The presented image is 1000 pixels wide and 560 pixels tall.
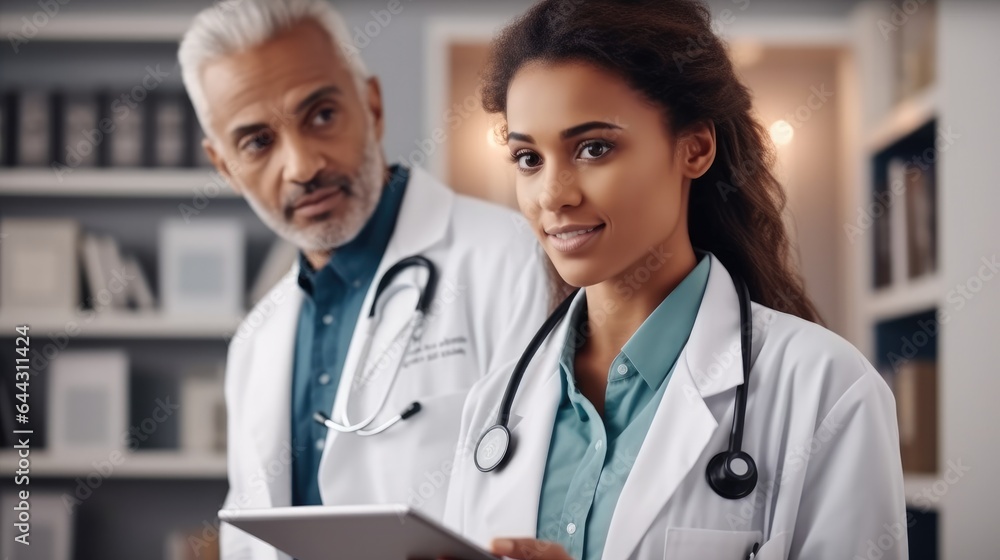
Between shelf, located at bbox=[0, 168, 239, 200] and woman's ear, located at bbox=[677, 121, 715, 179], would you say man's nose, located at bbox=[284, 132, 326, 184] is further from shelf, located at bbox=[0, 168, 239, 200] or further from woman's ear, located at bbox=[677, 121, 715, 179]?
shelf, located at bbox=[0, 168, 239, 200]

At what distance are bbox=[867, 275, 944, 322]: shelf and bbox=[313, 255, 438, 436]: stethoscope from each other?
1377mm

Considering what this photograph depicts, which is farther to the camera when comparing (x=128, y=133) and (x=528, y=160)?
(x=128, y=133)

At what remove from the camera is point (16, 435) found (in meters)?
2.74

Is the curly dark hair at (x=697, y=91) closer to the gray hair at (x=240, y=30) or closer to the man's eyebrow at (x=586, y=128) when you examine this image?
the man's eyebrow at (x=586, y=128)

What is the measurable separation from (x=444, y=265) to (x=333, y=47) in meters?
0.48

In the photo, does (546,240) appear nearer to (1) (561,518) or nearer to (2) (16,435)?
(1) (561,518)

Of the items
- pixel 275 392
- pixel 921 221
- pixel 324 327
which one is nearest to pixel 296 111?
pixel 324 327

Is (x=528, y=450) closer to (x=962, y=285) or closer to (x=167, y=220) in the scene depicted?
(x=962, y=285)

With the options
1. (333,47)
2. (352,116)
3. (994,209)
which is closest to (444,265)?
(352,116)

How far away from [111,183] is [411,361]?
1.60m

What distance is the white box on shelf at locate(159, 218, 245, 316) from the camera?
2.79 metres

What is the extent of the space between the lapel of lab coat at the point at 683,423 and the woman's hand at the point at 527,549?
0.09m

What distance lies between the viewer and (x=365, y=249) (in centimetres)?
172

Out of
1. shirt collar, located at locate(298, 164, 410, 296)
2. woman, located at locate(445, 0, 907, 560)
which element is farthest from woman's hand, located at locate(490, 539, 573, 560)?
shirt collar, located at locate(298, 164, 410, 296)
